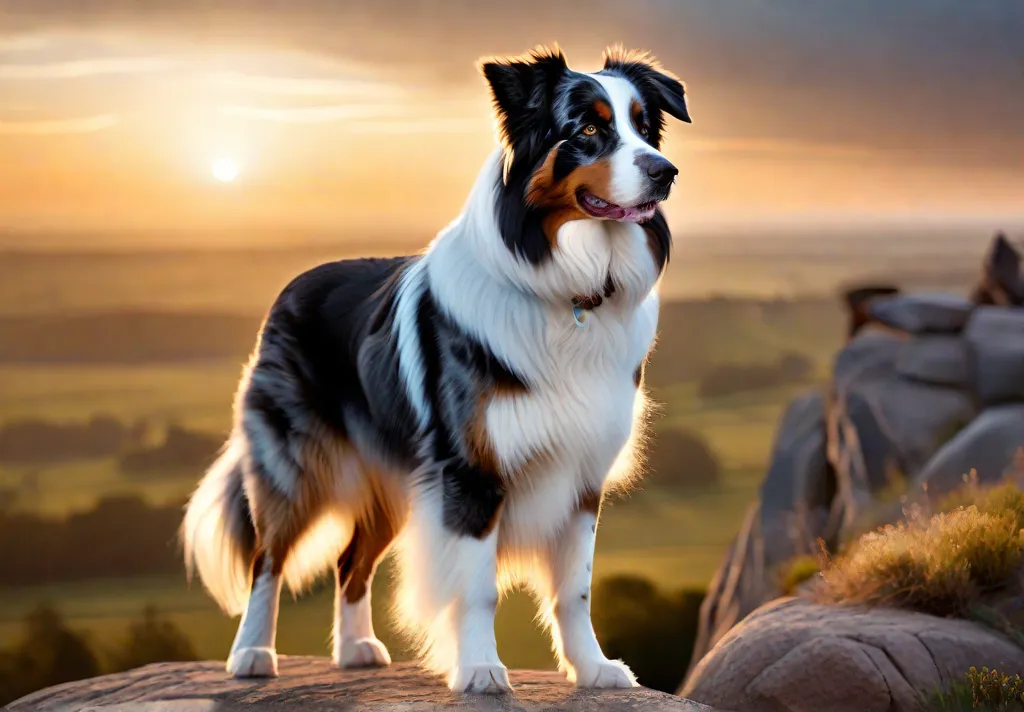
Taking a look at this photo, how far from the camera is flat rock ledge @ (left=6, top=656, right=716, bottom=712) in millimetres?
4066

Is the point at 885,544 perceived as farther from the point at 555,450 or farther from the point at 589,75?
the point at 589,75

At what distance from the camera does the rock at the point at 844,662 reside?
14.8 ft

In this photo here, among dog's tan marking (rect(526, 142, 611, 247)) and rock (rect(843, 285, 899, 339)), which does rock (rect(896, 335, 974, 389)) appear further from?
dog's tan marking (rect(526, 142, 611, 247))

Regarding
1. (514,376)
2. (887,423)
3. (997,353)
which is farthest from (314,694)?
(997,353)

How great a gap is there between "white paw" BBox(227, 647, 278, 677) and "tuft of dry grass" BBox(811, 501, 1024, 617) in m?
2.73

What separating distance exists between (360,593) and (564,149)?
235 cm

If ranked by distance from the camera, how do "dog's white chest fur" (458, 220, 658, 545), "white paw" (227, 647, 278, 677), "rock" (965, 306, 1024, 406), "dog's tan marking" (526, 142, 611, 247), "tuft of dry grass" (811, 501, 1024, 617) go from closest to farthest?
"dog's tan marking" (526, 142, 611, 247)
"dog's white chest fur" (458, 220, 658, 545)
"white paw" (227, 647, 278, 677)
"tuft of dry grass" (811, 501, 1024, 617)
"rock" (965, 306, 1024, 406)

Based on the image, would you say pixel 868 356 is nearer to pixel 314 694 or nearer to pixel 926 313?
pixel 926 313

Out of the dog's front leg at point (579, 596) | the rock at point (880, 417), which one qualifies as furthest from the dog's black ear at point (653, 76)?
the rock at point (880, 417)

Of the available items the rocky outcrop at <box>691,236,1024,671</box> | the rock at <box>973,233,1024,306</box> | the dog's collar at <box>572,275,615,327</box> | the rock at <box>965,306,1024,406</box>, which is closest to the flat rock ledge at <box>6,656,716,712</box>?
the dog's collar at <box>572,275,615,327</box>

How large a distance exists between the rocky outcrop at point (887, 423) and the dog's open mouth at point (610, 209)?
25.1 ft

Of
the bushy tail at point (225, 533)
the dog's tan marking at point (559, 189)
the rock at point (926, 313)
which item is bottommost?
the bushy tail at point (225, 533)

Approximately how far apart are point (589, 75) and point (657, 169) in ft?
1.61

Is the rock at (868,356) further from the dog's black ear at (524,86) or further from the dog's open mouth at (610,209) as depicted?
the dog's black ear at (524,86)
